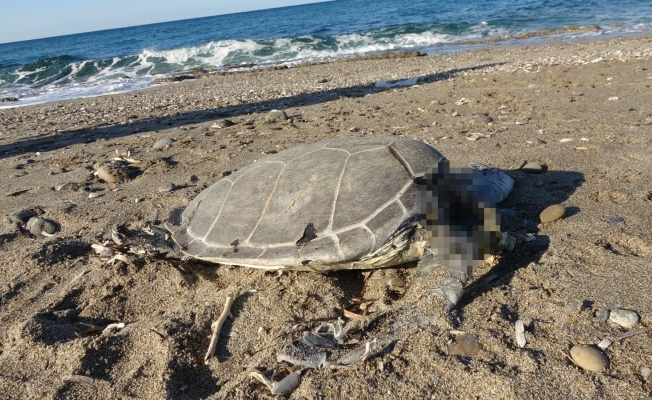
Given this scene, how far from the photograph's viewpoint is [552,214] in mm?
3074

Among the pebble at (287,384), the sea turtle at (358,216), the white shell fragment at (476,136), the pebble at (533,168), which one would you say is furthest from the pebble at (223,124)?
the pebble at (287,384)

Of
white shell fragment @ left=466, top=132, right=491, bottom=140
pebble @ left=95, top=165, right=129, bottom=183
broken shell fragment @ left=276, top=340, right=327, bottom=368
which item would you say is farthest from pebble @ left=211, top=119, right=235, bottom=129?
broken shell fragment @ left=276, top=340, right=327, bottom=368

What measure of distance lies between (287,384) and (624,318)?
1.64 metres

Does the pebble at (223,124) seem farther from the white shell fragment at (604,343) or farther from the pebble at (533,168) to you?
the white shell fragment at (604,343)

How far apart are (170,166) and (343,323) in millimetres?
3856

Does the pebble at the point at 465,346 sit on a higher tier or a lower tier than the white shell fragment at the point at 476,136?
higher

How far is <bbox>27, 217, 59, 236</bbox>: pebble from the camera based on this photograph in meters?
3.94

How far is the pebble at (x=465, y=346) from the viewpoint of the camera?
6.60 ft

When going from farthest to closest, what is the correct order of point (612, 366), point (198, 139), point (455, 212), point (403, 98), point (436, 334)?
point (403, 98) → point (198, 139) → point (455, 212) → point (436, 334) → point (612, 366)

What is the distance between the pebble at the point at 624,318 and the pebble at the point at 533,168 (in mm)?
2146

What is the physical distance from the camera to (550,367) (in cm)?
187

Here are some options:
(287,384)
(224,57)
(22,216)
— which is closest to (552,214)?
(287,384)

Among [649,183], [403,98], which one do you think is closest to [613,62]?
[403,98]

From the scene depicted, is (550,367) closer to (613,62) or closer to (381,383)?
(381,383)
